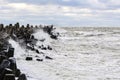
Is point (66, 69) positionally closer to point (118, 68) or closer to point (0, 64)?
point (118, 68)

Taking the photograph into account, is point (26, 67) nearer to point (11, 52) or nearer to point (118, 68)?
point (11, 52)

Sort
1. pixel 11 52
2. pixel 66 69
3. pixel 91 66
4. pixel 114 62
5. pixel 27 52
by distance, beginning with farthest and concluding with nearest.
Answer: pixel 27 52
pixel 114 62
pixel 91 66
pixel 66 69
pixel 11 52

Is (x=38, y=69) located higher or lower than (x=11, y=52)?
lower

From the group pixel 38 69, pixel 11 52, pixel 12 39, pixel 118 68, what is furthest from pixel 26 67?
pixel 12 39

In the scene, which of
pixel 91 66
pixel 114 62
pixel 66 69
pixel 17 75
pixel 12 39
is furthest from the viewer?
pixel 12 39

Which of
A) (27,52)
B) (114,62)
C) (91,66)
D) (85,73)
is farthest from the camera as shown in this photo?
(27,52)

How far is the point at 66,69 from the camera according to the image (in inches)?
674

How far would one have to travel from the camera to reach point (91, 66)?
1853cm

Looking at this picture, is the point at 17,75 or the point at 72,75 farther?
the point at 72,75

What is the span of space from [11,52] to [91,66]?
5.73 metres

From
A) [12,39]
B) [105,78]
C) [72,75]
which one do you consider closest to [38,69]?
[72,75]

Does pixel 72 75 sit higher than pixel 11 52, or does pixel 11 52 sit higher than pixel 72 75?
pixel 11 52

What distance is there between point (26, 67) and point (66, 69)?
2.17 m

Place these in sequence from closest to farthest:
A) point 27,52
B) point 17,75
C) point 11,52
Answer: point 17,75 < point 11,52 < point 27,52
